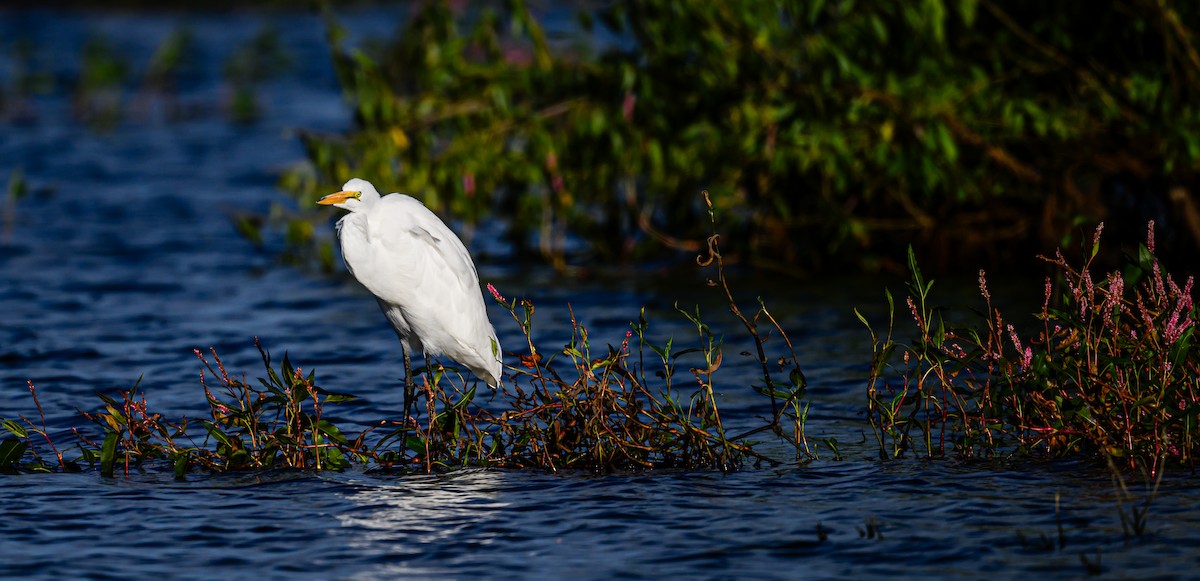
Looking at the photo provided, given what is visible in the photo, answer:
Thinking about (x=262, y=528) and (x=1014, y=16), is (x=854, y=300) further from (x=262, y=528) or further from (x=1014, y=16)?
(x=262, y=528)

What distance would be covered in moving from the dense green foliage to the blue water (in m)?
0.61

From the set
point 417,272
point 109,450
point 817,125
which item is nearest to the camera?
point 109,450

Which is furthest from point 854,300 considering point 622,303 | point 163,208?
point 163,208

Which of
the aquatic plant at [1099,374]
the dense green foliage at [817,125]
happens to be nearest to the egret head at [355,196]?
the aquatic plant at [1099,374]

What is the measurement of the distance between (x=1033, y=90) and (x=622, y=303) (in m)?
2.87

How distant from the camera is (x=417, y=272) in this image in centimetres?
629

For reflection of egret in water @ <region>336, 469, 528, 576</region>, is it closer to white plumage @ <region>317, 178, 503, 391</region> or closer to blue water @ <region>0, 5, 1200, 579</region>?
blue water @ <region>0, 5, 1200, 579</region>

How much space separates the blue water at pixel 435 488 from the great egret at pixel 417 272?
27.5 inches

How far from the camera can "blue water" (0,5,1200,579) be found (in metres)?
4.99

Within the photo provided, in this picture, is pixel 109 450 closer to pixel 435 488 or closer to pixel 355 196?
pixel 435 488

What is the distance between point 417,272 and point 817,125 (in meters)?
3.45

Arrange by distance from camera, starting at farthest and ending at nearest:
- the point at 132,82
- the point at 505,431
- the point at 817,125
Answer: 1. the point at 132,82
2. the point at 817,125
3. the point at 505,431

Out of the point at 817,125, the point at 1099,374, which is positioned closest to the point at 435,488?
the point at 1099,374

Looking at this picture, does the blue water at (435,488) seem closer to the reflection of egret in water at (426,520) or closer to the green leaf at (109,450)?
the reflection of egret in water at (426,520)
